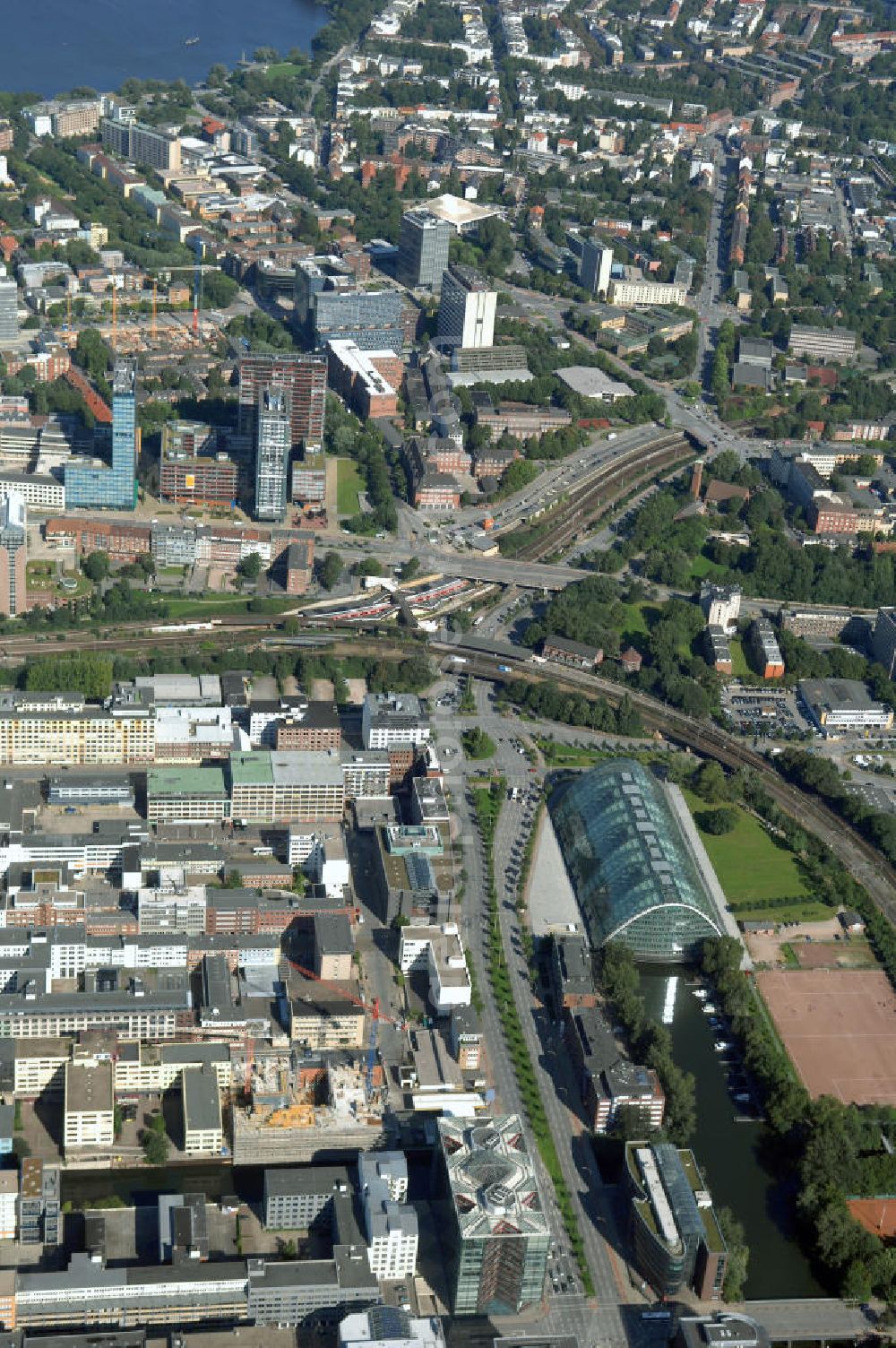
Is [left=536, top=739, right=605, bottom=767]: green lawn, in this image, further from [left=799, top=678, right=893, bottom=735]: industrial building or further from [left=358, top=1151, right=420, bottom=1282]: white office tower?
[left=358, top=1151, right=420, bottom=1282]: white office tower

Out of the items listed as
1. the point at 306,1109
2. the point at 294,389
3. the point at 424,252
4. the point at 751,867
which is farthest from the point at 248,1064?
the point at 424,252

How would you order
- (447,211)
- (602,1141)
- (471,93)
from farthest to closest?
(471,93)
(447,211)
(602,1141)

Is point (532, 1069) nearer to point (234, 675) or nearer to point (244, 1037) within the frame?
point (244, 1037)

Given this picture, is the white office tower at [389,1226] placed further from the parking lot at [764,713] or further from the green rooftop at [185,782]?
the parking lot at [764,713]

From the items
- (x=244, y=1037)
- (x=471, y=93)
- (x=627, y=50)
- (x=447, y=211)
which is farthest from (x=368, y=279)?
(x=244, y=1037)

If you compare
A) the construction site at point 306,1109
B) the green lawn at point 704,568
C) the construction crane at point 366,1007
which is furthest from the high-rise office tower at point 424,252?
the construction site at point 306,1109

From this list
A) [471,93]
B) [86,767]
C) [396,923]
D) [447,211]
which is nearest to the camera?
[396,923]
